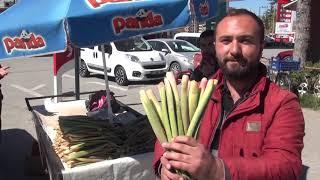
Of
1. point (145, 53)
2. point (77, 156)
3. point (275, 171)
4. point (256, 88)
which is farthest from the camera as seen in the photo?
point (145, 53)

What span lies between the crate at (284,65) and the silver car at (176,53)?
4.84 m

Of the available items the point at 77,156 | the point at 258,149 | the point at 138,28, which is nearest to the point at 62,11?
the point at 138,28

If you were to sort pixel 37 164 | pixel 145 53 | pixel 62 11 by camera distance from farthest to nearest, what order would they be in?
pixel 145 53
pixel 37 164
pixel 62 11

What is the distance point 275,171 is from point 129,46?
50.0 ft

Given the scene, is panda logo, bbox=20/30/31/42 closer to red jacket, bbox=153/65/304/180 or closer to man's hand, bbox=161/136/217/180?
red jacket, bbox=153/65/304/180

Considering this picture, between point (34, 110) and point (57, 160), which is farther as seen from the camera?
point (34, 110)

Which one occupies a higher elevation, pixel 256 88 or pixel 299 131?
pixel 256 88

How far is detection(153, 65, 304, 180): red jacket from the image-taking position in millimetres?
1749

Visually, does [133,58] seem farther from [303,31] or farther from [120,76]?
[303,31]

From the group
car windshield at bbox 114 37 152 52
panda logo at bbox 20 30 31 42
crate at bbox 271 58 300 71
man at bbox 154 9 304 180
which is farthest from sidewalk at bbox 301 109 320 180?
car windshield at bbox 114 37 152 52

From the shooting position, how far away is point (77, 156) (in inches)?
165

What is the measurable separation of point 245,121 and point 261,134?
9 cm

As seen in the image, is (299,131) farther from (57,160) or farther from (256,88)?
(57,160)

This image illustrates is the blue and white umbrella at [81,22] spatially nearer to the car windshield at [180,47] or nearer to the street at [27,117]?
the street at [27,117]
